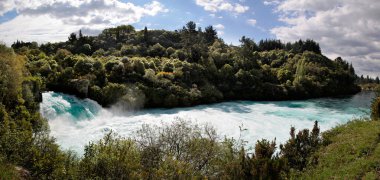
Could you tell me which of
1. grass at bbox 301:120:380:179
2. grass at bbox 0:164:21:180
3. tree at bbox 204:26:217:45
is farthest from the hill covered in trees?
grass at bbox 301:120:380:179

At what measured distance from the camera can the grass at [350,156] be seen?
15125mm

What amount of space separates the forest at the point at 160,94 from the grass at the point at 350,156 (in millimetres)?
199

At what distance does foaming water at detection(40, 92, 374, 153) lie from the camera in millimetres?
32688

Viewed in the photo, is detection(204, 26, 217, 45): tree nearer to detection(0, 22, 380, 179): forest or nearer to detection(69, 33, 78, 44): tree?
detection(0, 22, 380, 179): forest

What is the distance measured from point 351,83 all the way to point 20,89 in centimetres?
8814

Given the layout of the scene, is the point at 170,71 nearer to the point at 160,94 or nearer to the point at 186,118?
the point at 160,94

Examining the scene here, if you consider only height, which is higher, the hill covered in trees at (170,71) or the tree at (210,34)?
the tree at (210,34)

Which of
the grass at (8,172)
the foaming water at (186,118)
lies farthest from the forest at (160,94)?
the foaming water at (186,118)

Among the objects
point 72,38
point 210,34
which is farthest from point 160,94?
point 210,34

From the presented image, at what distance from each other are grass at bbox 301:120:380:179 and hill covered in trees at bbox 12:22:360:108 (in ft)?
103

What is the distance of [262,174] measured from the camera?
14.7 metres

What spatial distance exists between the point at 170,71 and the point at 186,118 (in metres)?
18.7

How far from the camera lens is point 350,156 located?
685 inches

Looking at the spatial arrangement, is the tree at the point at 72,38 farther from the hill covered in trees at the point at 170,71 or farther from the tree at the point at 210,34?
the tree at the point at 210,34
